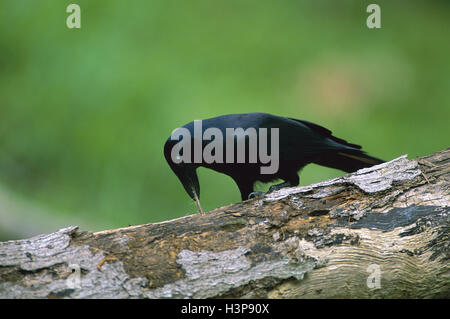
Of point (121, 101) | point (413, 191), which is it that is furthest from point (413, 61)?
point (413, 191)

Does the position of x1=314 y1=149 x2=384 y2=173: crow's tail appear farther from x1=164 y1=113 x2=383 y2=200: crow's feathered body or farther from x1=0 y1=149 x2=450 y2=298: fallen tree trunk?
x1=0 y1=149 x2=450 y2=298: fallen tree trunk

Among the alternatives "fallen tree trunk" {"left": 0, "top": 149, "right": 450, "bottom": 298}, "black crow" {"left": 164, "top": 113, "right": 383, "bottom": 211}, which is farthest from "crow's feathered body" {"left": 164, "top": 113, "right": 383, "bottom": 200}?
"fallen tree trunk" {"left": 0, "top": 149, "right": 450, "bottom": 298}

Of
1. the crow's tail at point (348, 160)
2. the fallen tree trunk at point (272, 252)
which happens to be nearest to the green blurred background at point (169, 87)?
the crow's tail at point (348, 160)

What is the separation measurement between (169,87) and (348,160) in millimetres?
3571

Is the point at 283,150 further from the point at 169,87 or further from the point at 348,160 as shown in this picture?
the point at 169,87

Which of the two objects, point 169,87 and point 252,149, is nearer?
point 252,149

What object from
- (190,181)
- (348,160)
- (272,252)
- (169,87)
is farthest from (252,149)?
(169,87)

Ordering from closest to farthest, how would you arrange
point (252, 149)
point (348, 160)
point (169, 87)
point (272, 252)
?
point (272, 252)
point (252, 149)
point (348, 160)
point (169, 87)

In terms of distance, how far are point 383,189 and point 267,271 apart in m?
0.85

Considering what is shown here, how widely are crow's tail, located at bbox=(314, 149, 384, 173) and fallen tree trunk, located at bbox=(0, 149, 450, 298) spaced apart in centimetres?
142

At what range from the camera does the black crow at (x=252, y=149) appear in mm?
4113

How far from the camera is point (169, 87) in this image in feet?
23.9

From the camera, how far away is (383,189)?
9.25 feet

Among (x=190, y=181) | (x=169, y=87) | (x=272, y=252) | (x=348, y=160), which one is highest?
(x=169, y=87)
